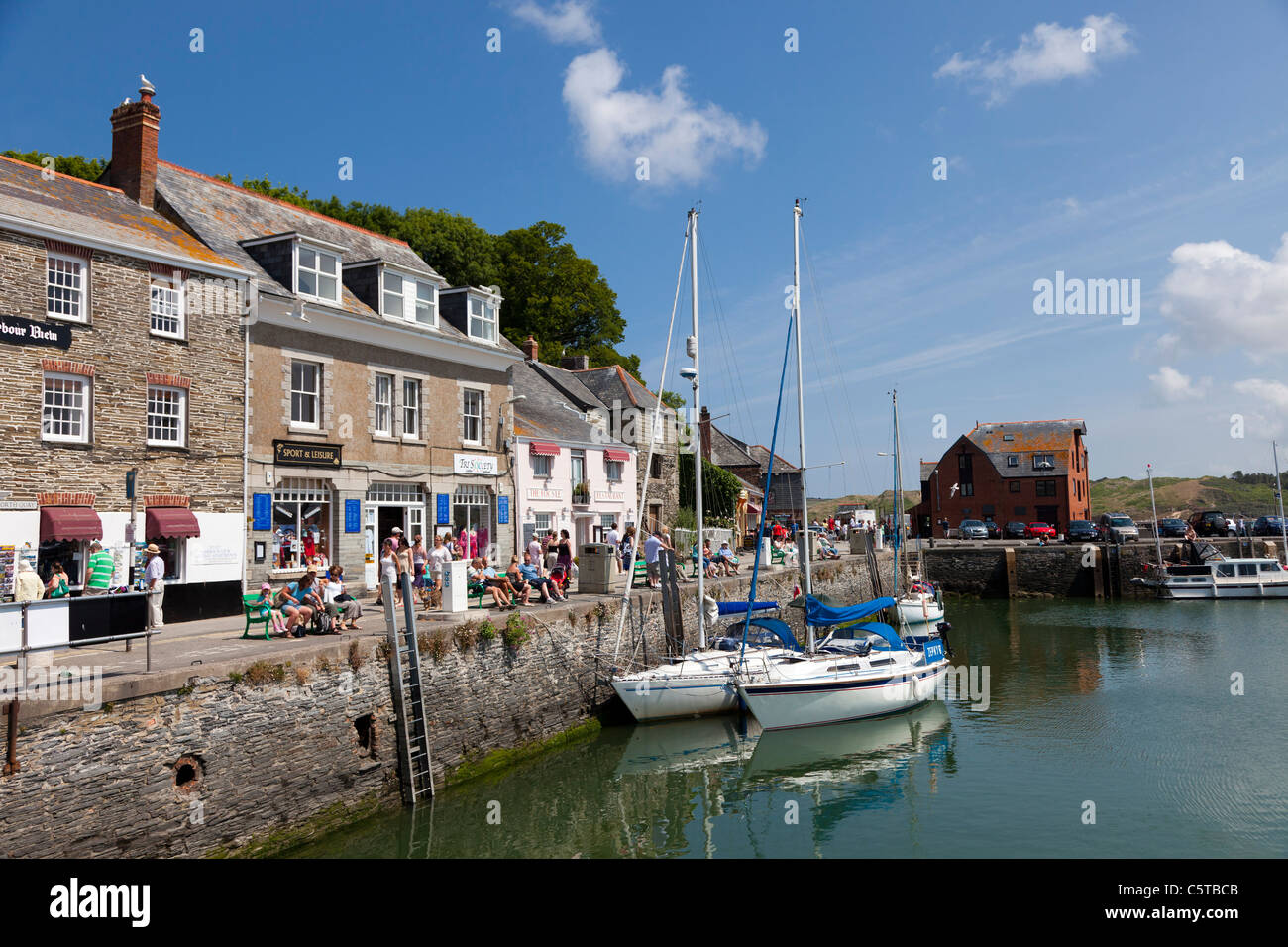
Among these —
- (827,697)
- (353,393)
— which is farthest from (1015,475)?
(353,393)

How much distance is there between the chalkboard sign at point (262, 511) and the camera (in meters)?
19.6

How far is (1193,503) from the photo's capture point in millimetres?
93125

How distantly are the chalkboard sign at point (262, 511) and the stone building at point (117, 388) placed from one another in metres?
0.43

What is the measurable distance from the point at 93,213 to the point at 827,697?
18.7 metres

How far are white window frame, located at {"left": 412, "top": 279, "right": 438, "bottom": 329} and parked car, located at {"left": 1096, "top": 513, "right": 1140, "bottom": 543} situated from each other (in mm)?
41473

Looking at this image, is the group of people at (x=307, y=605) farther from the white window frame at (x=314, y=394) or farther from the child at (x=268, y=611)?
the white window frame at (x=314, y=394)

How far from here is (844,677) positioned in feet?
61.6

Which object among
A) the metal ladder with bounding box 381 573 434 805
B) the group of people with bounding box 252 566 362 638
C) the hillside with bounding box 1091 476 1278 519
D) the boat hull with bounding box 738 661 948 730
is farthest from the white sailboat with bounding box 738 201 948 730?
the hillside with bounding box 1091 476 1278 519


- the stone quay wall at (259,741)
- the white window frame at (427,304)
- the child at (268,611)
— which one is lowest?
the stone quay wall at (259,741)

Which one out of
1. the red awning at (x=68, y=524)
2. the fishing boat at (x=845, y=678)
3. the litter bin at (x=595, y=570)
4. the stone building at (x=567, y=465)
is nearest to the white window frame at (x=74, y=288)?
the red awning at (x=68, y=524)

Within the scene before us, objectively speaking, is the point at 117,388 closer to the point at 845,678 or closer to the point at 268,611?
the point at 268,611
